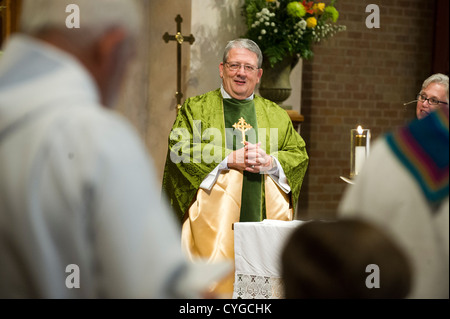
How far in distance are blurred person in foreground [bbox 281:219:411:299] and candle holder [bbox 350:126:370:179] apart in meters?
1.34

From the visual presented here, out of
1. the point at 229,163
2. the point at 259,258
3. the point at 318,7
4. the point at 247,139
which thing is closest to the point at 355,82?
the point at 318,7

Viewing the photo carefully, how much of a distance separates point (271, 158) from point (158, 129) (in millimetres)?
871

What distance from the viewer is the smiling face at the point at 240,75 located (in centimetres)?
373

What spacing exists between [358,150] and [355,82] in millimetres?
4246

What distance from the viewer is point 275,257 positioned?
299 centimetres

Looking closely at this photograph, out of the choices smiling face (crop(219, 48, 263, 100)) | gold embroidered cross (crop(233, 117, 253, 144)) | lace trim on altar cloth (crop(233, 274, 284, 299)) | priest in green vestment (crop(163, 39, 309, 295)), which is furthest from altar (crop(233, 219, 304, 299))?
smiling face (crop(219, 48, 263, 100))

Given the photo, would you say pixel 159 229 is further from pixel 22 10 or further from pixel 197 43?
pixel 197 43

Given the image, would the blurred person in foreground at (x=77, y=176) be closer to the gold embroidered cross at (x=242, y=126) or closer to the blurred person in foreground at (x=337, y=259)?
the blurred person in foreground at (x=337, y=259)

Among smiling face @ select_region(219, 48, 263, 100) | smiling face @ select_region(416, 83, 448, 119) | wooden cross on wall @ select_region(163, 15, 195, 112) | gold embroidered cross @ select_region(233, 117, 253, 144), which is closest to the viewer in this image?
smiling face @ select_region(416, 83, 448, 119)

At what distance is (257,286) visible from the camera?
120 inches

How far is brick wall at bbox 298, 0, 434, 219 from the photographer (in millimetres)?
6707

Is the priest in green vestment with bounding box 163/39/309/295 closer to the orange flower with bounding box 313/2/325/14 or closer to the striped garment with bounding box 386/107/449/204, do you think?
the orange flower with bounding box 313/2/325/14

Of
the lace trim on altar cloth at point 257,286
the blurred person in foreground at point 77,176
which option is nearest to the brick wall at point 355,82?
the lace trim on altar cloth at point 257,286
